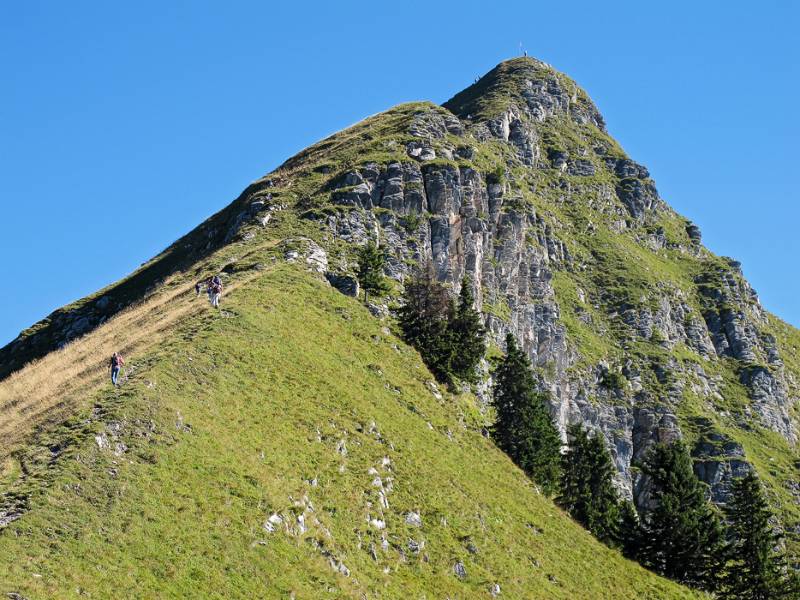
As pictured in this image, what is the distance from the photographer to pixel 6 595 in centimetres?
3625

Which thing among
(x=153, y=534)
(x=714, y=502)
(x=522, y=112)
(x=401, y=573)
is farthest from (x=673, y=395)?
(x=153, y=534)

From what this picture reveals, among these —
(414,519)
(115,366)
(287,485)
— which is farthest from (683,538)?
(115,366)

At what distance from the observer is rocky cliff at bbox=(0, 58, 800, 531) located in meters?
112

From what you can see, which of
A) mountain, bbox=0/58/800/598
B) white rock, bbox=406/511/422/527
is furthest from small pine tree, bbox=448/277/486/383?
white rock, bbox=406/511/422/527

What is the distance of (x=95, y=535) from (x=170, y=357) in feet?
71.1

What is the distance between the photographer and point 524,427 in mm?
88688

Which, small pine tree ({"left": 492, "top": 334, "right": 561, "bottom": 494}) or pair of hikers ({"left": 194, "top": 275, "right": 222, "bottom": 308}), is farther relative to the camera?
small pine tree ({"left": 492, "top": 334, "right": 561, "bottom": 494})

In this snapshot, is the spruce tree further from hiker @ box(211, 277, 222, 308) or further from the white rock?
hiker @ box(211, 277, 222, 308)

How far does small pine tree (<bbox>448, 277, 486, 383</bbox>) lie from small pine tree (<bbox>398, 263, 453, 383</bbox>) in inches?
41.8

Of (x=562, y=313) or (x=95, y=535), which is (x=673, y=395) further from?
(x=95, y=535)

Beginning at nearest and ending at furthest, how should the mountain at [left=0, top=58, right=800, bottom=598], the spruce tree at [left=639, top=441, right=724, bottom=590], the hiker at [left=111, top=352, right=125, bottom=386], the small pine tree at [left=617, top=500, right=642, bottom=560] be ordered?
the mountain at [left=0, top=58, right=800, bottom=598]
the hiker at [left=111, top=352, right=125, bottom=386]
the spruce tree at [left=639, top=441, right=724, bottom=590]
the small pine tree at [left=617, top=500, right=642, bottom=560]

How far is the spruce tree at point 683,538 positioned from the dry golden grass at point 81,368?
4718cm

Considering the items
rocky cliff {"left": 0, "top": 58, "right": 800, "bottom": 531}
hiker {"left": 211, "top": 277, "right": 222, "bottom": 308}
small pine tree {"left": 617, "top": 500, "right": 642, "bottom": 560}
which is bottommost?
small pine tree {"left": 617, "top": 500, "right": 642, "bottom": 560}

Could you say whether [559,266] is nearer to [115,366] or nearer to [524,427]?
[524,427]
